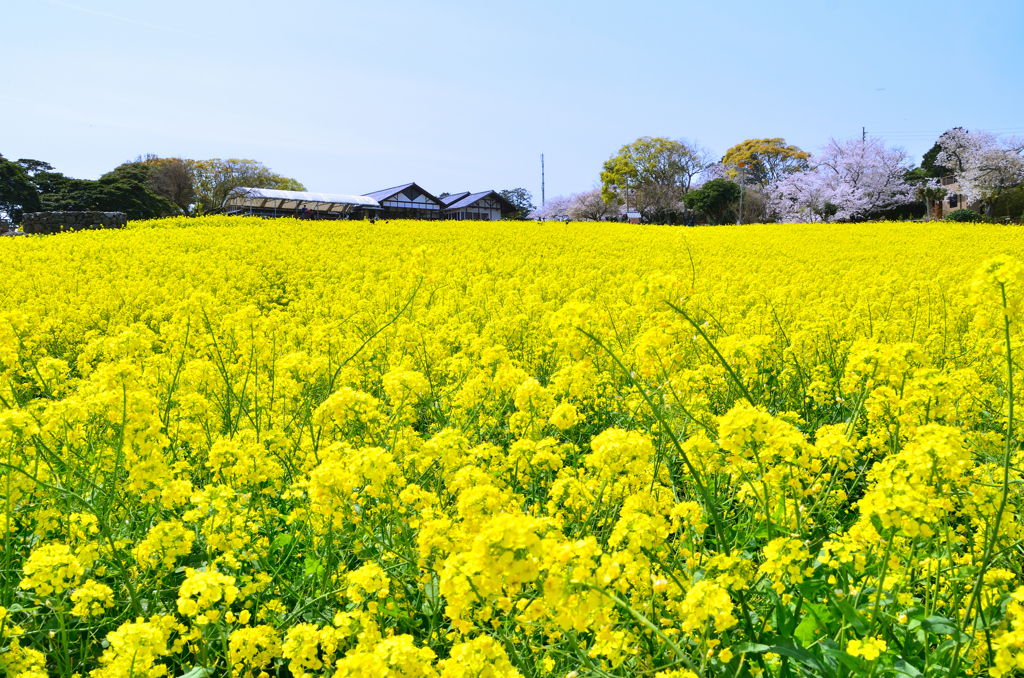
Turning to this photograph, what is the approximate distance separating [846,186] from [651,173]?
53.0ft

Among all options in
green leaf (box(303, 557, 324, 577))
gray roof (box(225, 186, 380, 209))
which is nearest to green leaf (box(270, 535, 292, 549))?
green leaf (box(303, 557, 324, 577))

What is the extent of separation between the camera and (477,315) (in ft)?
23.5

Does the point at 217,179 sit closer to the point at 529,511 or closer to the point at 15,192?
the point at 15,192

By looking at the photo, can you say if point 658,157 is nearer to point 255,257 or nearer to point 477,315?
point 255,257

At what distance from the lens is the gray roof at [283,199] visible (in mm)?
39781

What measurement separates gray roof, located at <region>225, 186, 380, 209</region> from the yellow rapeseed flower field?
1461 inches

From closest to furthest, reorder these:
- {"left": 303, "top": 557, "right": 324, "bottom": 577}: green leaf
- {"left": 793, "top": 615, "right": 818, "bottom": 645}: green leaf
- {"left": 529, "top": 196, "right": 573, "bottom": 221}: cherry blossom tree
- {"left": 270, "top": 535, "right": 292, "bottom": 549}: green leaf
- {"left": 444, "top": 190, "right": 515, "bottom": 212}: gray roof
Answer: {"left": 793, "top": 615, "right": 818, "bottom": 645}: green leaf
{"left": 303, "top": 557, "right": 324, "bottom": 577}: green leaf
{"left": 270, "top": 535, "right": 292, "bottom": 549}: green leaf
{"left": 444, "top": 190, "right": 515, "bottom": 212}: gray roof
{"left": 529, "top": 196, "right": 573, "bottom": 221}: cherry blossom tree

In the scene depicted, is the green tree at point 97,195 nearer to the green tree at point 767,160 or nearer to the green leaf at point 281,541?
the green leaf at point 281,541

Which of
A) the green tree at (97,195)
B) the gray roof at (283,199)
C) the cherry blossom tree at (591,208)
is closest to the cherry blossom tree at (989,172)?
the cherry blossom tree at (591,208)

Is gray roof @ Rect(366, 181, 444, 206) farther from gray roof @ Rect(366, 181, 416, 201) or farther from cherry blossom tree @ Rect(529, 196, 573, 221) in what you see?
cherry blossom tree @ Rect(529, 196, 573, 221)

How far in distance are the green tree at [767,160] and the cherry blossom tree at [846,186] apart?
1253 cm

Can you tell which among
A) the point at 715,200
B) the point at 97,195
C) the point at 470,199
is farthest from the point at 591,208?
the point at 97,195

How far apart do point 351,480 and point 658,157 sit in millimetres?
56067

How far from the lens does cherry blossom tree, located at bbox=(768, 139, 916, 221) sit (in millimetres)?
41812
